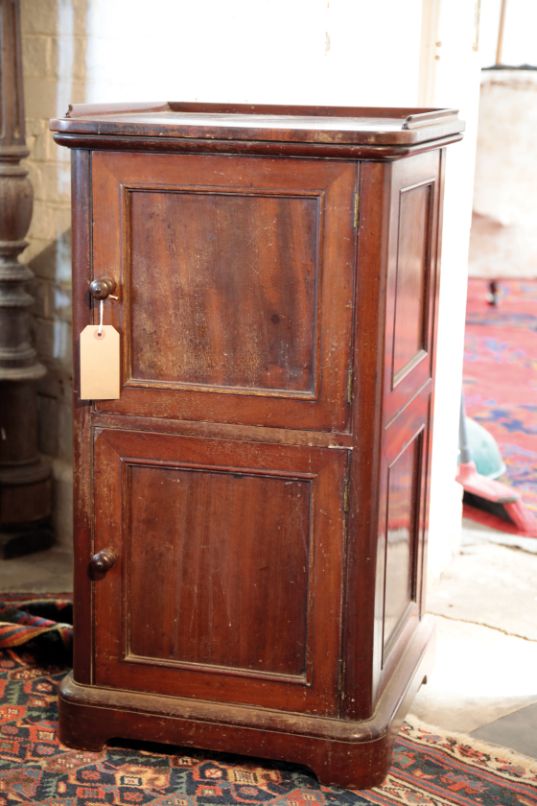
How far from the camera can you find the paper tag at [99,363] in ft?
7.38

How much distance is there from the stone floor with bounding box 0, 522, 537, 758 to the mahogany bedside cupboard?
1.10 ft

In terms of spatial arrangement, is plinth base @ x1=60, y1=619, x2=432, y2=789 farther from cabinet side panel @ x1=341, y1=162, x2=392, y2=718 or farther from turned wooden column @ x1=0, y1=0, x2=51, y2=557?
turned wooden column @ x1=0, y1=0, x2=51, y2=557

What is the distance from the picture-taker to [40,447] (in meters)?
3.79

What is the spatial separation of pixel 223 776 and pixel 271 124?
1.28 meters

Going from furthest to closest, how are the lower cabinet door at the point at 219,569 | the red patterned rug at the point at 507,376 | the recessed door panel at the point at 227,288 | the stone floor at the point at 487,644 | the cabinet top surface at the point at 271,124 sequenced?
the red patterned rug at the point at 507,376, the stone floor at the point at 487,644, the lower cabinet door at the point at 219,569, the recessed door panel at the point at 227,288, the cabinet top surface at the point at 271,124

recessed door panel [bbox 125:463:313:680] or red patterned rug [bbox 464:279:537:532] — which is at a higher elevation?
recessed door panel [bbox 125:463:313:680]

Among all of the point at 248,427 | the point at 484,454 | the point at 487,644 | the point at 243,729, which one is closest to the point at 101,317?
the point at 248,427

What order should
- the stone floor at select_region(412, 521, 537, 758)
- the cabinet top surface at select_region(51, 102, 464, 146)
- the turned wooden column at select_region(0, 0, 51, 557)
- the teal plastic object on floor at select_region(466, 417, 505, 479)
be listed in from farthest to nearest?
1. the teal plastic object on floor at select_region(466, 417, 505, 479)
2. the turned wooden column at select_region(0, 0, 51, 557)
3. the stone floor at select_region(412, 521, 537, 758)
4. the cabinet top surface at select_region(51, 102, 464, 146)

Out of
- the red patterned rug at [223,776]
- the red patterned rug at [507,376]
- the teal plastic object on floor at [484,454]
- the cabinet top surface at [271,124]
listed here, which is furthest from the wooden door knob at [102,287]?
the teal plastic object on floor at [484,454]

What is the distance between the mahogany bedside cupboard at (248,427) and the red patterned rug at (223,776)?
6 cm

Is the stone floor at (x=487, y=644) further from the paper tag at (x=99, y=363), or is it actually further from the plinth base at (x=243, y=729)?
the paper tag at (x=99, y=363)

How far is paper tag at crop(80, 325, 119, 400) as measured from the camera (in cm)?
225

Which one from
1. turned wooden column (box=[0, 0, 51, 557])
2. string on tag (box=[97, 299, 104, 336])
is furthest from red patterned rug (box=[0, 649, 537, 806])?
turned wooden column (box=[0, 0, 51, 557])

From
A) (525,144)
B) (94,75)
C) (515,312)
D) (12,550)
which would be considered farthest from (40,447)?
(515,312)
